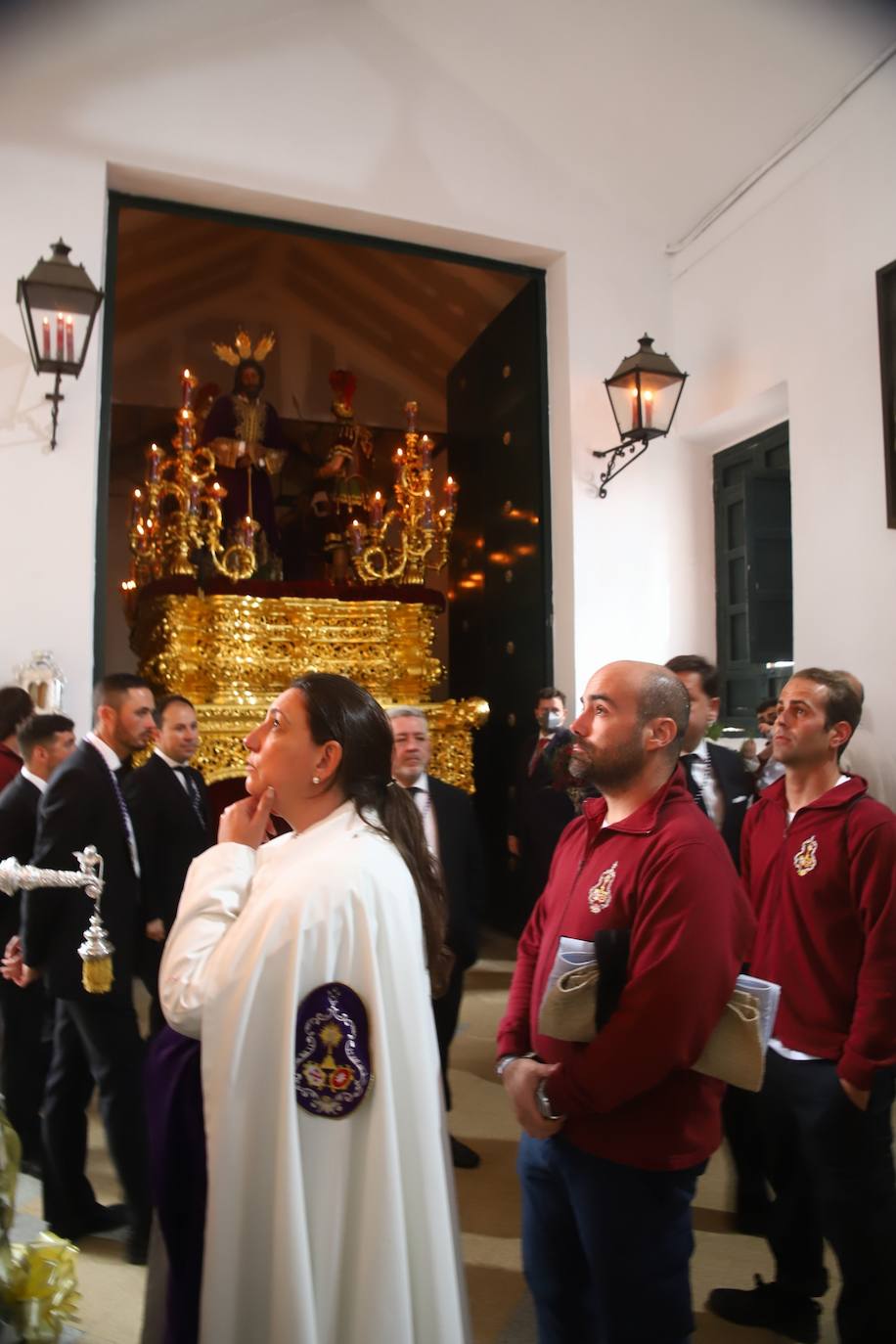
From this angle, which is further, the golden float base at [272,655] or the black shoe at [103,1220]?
the golden float base at [272,655]

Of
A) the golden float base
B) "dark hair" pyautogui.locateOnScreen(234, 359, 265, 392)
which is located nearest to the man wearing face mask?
the golden float base

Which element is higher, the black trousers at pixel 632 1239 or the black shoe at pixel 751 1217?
the black trousers at pixel 632 1239

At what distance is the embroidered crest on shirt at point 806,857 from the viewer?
2.72 metres

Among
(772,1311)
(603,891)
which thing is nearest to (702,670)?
(603,891)

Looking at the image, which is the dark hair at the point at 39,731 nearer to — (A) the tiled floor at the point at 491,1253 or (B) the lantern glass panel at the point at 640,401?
(A) the tiled floor at the point at 491,1253

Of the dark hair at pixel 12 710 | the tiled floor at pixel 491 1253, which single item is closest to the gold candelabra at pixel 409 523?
the dark hair at pixel 12 710

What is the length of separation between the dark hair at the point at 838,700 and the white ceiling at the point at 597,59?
15.1 feet

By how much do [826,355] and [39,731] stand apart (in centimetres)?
496

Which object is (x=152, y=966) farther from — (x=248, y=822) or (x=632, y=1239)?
(x=632, y=1239)

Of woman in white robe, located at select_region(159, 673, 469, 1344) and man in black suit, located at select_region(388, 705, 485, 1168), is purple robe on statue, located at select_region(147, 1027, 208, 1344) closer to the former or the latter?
woman in white robe, located at select_region(159, 673, 469, 1344)

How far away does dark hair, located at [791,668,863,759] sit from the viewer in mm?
2961

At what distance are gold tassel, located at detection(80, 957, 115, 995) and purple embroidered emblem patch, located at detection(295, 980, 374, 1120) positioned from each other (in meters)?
0.92

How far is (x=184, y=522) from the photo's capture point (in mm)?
6961

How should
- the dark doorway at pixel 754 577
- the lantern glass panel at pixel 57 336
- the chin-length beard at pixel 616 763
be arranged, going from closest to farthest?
1. the chin-length beard at pixel 616 763
2. the lantern glass panel at pixel 57 336
3. the dark doorway at pixel 754 577
